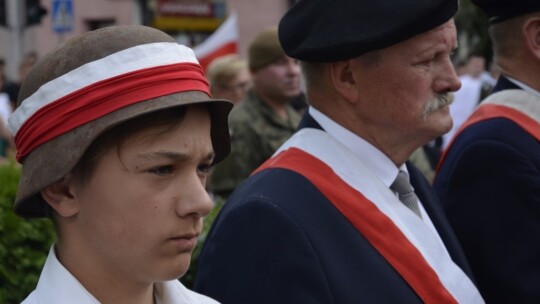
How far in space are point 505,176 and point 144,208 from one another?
5.35 ft

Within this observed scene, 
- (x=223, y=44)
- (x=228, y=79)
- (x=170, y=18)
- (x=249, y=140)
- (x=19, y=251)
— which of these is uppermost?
(x=19, y=251)

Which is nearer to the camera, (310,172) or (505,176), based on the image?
(310,172)

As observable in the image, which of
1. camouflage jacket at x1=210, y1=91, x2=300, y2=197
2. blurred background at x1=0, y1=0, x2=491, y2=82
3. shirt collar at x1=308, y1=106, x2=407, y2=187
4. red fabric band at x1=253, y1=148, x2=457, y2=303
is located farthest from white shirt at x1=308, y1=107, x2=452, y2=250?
blurred background at x1=0, y1=0, x2=491, y2=82

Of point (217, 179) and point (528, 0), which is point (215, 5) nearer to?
point (217, 179)

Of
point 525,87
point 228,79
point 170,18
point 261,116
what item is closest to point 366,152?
point 525,87

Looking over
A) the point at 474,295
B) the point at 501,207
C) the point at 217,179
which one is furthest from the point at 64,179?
the point at 217,179

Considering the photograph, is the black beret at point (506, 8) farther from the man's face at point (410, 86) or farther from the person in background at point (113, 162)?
the person in background at point (113, 162)

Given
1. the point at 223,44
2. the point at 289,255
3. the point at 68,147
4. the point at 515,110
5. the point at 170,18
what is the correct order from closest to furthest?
the point at 68,147
the point at 289,255
the point at 515,110
the point at 223,44
the point at 170,18

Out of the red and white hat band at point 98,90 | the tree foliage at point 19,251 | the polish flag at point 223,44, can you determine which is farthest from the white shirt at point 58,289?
the polish flag at point 223,44

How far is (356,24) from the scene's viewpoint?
3.15m

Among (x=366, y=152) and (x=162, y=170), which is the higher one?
(x=162, y=170)

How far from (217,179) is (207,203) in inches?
165

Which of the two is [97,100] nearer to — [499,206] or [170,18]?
[499,206]

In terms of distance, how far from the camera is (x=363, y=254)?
3.02 meters
